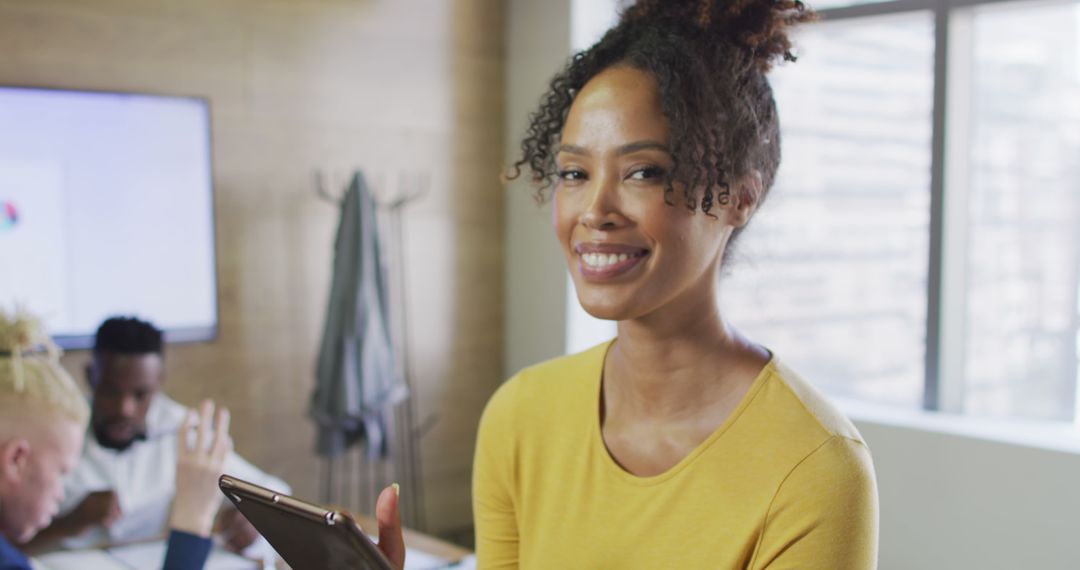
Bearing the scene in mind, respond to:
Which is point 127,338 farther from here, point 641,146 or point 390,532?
point 641,146

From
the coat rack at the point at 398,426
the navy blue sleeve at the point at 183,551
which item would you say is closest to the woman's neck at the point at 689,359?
the navy blue sleeve at the point at 183,551

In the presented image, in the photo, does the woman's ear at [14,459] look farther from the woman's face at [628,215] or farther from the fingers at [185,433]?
the woman's face at [628,215]

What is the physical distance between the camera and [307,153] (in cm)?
362

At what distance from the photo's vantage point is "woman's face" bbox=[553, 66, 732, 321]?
1.09m

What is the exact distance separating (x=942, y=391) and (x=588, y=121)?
2.71 m

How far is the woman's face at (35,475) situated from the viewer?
1.67 meters

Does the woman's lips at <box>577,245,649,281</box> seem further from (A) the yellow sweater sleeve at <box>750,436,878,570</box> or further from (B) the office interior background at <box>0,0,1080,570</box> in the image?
(B) the office interior background at <box>0,0,1080,570</box>

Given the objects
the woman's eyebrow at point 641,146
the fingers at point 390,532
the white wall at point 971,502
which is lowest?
the white wall at point 971,502

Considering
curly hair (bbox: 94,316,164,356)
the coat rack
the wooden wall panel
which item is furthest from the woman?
the coat rack

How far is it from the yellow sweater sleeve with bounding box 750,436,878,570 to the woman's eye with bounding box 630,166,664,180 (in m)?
0.34

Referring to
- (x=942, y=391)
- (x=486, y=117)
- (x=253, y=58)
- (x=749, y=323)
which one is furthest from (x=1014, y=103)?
(x=253, y=58)

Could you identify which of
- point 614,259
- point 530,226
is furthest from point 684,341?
point 530,226

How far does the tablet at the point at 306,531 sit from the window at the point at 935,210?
2.57m

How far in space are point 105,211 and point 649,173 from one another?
241cm
